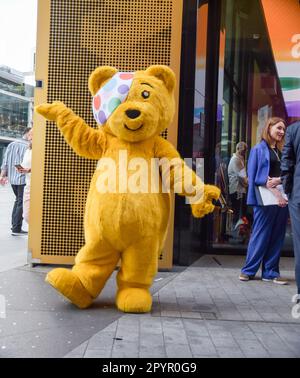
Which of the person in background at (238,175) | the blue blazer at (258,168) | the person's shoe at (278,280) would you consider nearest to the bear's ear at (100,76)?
the blue blazer at (258,168)

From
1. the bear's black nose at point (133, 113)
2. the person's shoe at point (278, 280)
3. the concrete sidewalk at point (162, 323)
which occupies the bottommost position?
the concrete sidewalk at point (162, 323)

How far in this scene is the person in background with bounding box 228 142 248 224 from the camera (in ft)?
24.9

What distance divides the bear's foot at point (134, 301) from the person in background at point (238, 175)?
3.61m

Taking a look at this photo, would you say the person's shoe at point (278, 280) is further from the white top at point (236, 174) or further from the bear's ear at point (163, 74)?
the bear's ear at point (163, 74)

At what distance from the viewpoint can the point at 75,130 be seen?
432 cm

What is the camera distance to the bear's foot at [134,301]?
4.27 m

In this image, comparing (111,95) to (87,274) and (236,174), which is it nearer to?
(87,274)

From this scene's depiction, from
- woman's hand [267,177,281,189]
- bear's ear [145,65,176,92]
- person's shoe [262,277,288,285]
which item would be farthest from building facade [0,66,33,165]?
person's shoe [262,277,288,285]

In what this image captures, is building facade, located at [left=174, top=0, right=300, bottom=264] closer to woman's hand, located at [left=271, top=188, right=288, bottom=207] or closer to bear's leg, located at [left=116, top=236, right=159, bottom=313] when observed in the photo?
woman's hand, located at [left=271, top=188, right=288, bottom=207]

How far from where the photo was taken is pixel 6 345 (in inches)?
136

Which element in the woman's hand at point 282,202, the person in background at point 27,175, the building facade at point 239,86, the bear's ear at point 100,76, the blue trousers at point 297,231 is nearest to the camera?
the bear's ear at point 100,76

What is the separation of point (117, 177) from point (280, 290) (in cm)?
248
